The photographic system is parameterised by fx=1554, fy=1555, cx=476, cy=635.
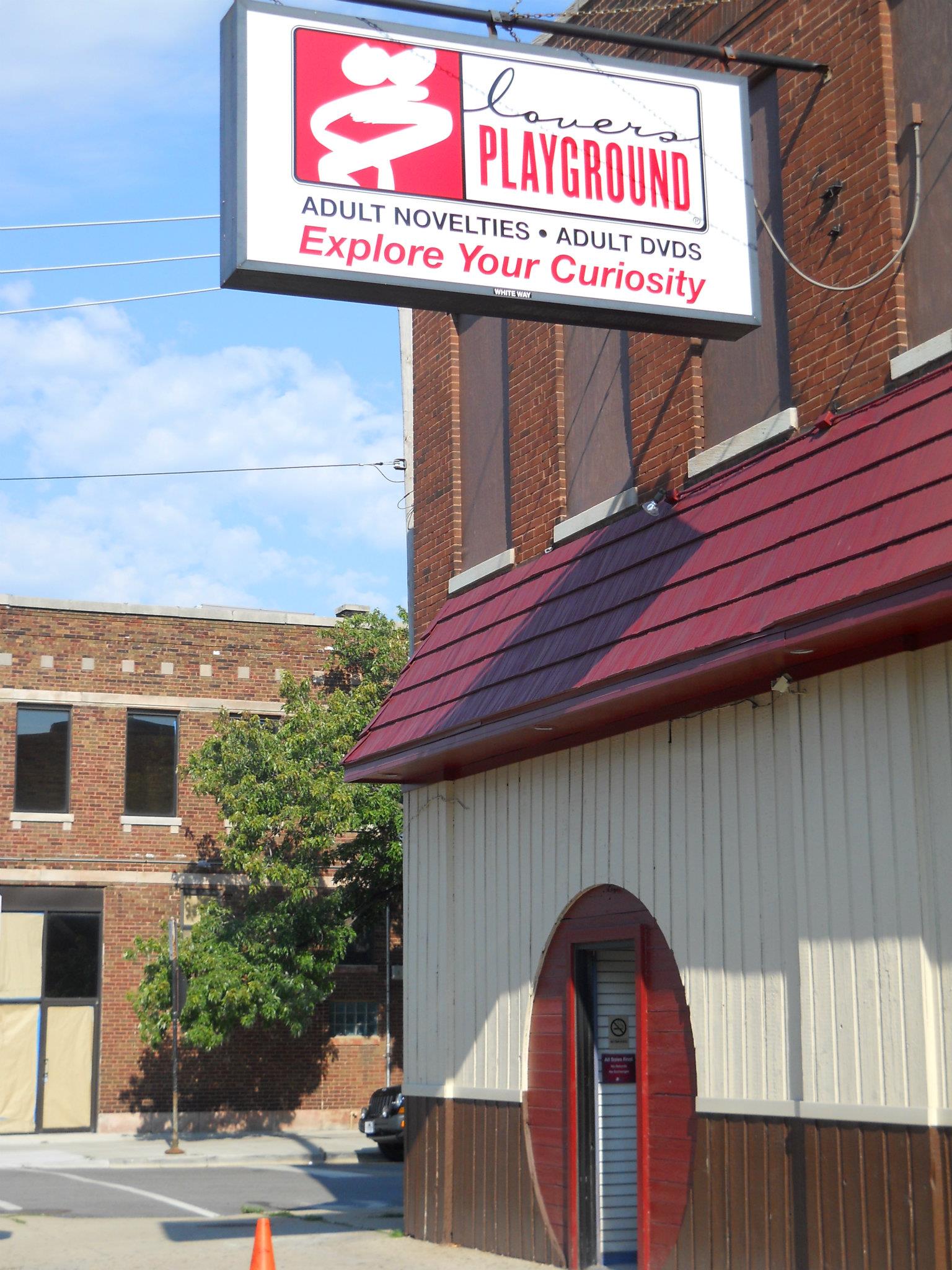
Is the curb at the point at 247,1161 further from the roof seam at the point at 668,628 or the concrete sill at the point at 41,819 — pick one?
the roof seam at the point at 668,628

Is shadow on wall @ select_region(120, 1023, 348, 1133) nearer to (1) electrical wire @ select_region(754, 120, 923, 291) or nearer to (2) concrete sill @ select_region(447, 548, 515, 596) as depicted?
(2) concrete sill @ select_region(447, 548, 515, 596)

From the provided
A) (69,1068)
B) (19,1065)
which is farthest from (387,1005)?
(19,1065)

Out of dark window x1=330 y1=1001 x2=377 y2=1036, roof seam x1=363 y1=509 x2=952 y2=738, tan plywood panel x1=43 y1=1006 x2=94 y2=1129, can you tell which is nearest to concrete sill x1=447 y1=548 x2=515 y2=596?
roof seam x1=363 y1=509 x2=952 y2=738

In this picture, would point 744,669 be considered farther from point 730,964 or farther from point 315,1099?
point 315,1099

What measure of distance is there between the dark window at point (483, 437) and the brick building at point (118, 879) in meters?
16.2

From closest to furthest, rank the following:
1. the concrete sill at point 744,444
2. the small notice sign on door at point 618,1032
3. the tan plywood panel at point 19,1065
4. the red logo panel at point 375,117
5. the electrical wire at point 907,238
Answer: the red logo panel at point 375,117, the electrical wire at point 907,238, the concrete sill at point 744,444, the small notice sign on door at point 618,1032, the tan plywood panel at point 19,1065

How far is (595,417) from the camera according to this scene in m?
12.9

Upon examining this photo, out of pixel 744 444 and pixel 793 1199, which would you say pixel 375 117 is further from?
pixel 793 1199

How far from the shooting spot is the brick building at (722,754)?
8.53m

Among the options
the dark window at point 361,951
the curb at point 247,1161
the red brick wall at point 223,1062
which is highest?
the dark window at point 361,951

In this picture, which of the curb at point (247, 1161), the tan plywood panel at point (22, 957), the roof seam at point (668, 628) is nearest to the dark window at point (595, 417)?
the roof seam at point (668, 628)

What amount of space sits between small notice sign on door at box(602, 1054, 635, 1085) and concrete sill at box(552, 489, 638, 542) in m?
4.12

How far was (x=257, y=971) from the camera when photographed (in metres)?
26.7

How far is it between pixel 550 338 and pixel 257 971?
1628 centimetres
